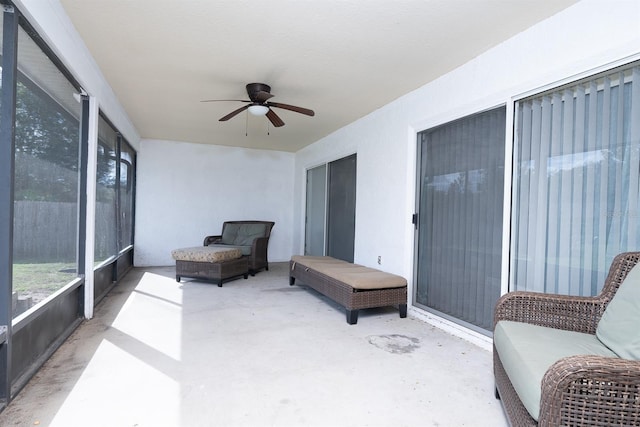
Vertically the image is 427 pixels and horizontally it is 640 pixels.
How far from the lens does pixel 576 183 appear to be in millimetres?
2090

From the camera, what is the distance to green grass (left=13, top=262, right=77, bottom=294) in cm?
186

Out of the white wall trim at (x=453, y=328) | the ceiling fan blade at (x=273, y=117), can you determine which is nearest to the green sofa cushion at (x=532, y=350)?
the white wall trim at (x=453, y=328)

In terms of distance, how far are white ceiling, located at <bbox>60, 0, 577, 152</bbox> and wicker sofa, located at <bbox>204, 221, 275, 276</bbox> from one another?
2.31 m

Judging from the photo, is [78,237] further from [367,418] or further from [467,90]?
[467,90]

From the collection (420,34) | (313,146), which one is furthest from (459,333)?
(313,146)

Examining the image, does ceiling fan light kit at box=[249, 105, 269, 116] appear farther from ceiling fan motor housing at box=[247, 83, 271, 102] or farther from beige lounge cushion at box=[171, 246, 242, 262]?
beige lounge cushion at box=[171, 246, 242, 262]

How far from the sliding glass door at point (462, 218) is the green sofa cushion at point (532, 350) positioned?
103cm

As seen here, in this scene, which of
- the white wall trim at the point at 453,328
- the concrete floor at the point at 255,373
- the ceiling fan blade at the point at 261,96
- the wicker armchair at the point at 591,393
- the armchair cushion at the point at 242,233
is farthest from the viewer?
the armchair cushion at the point at 242,233

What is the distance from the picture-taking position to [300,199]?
22.7 ft

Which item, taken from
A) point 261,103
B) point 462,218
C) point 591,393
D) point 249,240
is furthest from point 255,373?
point 249,240

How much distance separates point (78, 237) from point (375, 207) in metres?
3.09

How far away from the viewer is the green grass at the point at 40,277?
1861mm

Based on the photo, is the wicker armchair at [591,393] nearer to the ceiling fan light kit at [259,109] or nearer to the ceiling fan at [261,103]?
the ceiling fan at [261,103]

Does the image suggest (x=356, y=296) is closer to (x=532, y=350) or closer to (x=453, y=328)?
(x=453, y=328)
